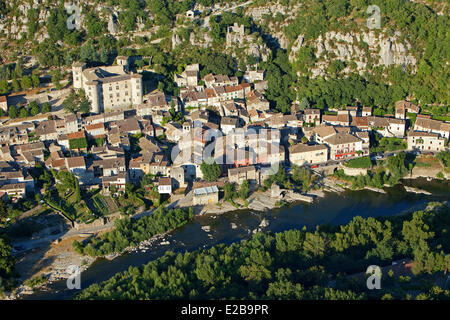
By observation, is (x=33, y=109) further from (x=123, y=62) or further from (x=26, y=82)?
(x=123, y=62)

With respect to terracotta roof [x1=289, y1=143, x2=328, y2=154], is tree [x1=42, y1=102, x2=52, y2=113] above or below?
above

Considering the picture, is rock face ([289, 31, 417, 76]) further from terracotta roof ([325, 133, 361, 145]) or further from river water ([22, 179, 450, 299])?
river water ([22, 179, 450, 299])

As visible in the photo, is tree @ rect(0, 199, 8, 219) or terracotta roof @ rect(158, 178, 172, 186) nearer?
tree @ rect(0, 199, 8, 219)

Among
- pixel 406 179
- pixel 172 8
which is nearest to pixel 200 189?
pixel 406 179

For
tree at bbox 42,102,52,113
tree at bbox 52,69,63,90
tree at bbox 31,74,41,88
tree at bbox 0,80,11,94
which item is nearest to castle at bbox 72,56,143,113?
tree at bbox 52,69,63,90

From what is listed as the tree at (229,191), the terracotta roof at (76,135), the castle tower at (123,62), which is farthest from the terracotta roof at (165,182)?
the castle tower at (123,62)

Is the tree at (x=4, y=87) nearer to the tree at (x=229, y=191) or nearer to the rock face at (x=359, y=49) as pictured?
the tree at (x=229, y=191)
